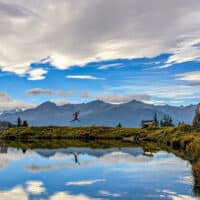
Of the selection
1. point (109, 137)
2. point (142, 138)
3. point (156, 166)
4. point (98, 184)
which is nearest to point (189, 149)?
point (156, 166)

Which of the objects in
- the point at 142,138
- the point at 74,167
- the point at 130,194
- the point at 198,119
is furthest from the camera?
the point at 142,138

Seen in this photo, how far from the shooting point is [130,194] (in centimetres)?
4091

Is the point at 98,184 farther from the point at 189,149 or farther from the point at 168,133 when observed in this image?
the point at 168,133

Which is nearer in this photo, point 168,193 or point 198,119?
point 168,193

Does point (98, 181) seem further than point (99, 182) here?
Yes

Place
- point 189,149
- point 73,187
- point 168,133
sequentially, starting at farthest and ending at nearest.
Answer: point 168,133
point 189,149
point 73,187

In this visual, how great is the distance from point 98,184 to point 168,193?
956 cm

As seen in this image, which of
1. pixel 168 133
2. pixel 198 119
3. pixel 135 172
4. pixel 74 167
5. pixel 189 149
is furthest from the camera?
pixel 168 133

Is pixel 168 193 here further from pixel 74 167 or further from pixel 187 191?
pixel 74 167

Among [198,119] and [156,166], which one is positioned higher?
[198,119]

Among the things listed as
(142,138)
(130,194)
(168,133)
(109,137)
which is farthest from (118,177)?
(109,137)

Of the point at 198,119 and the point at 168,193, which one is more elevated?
the point at 198,119

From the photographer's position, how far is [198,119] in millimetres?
128250

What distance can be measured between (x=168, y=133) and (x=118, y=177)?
90415mm
